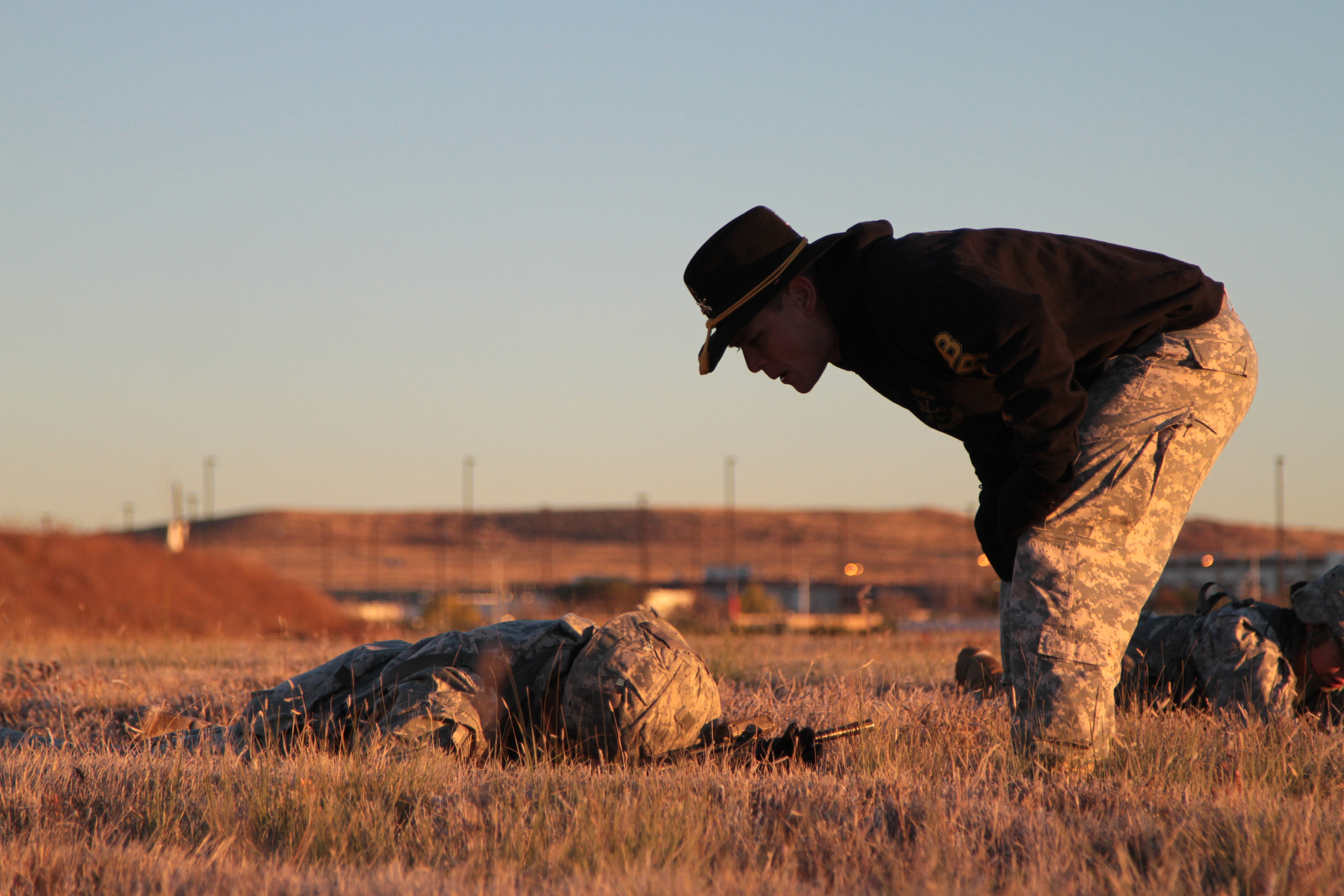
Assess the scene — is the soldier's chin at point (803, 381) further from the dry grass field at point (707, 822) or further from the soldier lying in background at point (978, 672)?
the soldier lying in background at point (978, 672)

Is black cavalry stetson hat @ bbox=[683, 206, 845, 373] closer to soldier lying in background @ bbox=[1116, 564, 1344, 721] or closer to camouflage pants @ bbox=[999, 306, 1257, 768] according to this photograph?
camouflage pants @ bbox=[999, 306, 1257, 768]

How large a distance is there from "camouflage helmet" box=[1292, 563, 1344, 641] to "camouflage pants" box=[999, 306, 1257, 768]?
5.61 feet

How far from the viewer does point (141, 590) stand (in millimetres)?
33281

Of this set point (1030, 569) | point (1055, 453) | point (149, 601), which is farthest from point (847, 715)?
point (149, 601)

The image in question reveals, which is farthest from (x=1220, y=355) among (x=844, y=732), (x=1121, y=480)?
(x=844, y=732)

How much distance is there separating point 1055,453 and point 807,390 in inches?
33.3

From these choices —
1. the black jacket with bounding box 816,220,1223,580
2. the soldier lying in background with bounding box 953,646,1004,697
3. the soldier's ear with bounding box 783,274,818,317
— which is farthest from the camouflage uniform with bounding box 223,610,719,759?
the soldier lying in background with bounding box 953,646,1004,697

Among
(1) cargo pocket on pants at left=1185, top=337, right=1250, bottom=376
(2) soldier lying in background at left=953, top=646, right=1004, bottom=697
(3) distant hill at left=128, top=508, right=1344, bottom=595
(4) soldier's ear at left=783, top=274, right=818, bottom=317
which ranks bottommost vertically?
(3) distant hill at left=128, top=508, right=1344, bottom=595

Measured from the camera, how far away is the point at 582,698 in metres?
4.58

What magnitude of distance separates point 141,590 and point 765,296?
33.4 m

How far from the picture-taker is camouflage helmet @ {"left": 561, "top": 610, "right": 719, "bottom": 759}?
4457mm

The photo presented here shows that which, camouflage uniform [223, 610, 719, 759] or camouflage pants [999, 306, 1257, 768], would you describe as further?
camouflage uniform [223, 610, 719, 759]

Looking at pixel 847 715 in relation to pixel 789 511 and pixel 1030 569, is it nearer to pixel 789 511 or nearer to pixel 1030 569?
pixel 1030 569

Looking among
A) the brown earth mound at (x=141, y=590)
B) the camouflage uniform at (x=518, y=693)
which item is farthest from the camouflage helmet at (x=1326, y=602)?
the brown earth mound at (x=141, y=590)
